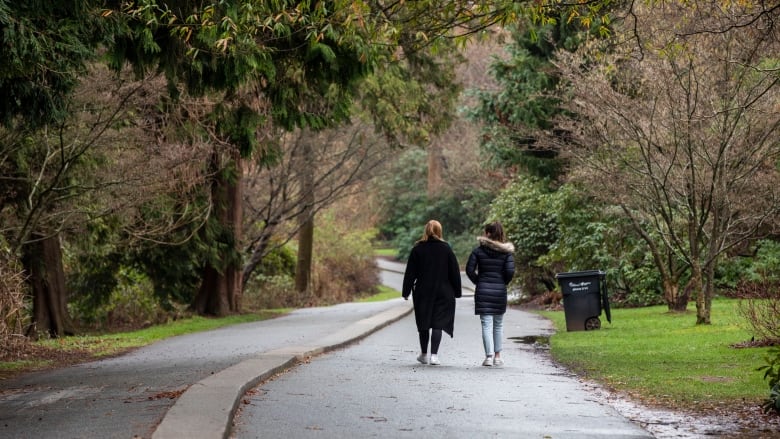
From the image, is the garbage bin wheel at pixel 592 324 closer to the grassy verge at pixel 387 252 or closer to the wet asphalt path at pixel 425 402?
the wet asphalt path at pixel 425 402

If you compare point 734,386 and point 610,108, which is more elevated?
point 610,108

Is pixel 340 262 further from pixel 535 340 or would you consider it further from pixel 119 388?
pixel 119 388

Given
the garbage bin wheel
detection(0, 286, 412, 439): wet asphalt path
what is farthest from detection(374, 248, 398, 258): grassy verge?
detection(0, 286, 412, 439): wet asphalt path

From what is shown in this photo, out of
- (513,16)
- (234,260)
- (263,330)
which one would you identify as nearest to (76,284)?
(234,260)

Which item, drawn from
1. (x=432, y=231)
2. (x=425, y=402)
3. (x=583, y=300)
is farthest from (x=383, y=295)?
(x=425, y=402)

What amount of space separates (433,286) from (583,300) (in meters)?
7.01

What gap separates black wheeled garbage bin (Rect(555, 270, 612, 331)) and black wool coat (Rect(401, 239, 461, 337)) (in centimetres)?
629

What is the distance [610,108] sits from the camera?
20266 mm

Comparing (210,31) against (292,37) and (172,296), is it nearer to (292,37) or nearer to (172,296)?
(292,37)

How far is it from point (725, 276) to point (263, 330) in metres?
13.9

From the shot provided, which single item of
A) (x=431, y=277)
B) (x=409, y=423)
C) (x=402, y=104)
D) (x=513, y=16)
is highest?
(x=402, y=104)

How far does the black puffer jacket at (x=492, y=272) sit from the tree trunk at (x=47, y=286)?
1169 cm

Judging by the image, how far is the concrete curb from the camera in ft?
25.6

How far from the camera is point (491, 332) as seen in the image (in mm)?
14203
